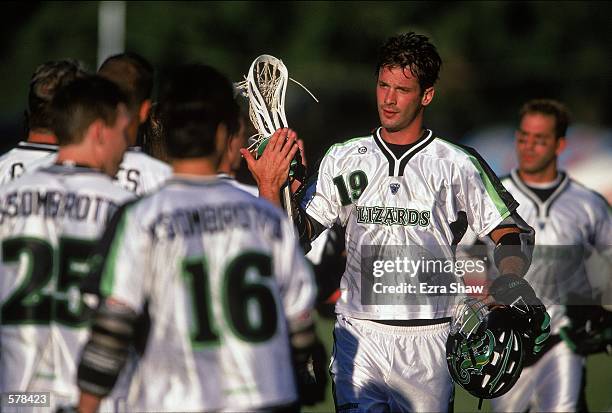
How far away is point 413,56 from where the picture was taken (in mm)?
6215

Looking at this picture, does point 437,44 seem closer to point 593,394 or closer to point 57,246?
point 593,394

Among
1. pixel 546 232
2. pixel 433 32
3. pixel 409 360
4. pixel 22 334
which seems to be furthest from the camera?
pixel 433 32

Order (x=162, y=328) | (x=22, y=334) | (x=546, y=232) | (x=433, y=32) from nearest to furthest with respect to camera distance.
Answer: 1. (x=162, y=328)
2. (x=22, y=334)
3. (x=546, y=232)
4. (x=433, y=32)

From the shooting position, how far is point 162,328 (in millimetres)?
4234

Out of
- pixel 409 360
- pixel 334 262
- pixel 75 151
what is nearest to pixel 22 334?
pixel 75 151

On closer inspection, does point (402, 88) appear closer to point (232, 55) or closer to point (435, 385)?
point (435, 385)

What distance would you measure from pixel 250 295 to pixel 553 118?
4819 mm

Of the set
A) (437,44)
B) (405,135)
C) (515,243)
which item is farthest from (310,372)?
(437,44)

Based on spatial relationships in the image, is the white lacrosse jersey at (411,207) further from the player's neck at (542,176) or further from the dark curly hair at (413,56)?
the player's neck at (542,176)

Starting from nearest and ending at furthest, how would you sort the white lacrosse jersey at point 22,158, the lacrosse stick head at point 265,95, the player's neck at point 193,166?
the player's neck at point 193,166
the white lacrosse jersey at point 22,158
the lacrosse stick head at point 265,95

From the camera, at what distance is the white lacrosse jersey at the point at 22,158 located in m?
5.79

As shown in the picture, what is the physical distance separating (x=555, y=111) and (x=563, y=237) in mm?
982

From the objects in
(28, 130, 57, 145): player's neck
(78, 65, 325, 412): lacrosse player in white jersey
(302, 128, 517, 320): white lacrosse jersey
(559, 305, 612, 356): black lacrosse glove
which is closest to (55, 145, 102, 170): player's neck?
(78, 65, 325, 412): lacrosse player in white jersey

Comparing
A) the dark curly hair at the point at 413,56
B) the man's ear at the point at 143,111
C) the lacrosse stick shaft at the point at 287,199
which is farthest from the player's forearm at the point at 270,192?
the dark curly hair at the point at 413,56
